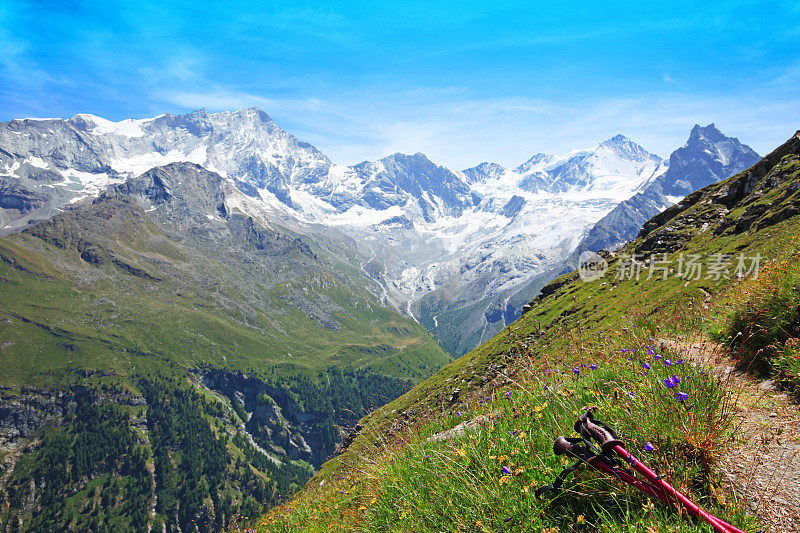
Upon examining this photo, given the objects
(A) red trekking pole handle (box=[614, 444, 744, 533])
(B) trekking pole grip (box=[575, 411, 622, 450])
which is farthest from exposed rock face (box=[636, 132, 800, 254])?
(B) trekking pole grip (box=[575, 411, 622, 450])

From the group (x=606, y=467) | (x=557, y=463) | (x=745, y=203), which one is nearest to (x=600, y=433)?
(x=606, y=467)

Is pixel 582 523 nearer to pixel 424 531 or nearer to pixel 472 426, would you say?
pixel 424 531

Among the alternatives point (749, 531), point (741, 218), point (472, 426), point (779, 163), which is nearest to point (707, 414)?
point (749, 531)

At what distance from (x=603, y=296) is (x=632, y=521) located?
8666 cm

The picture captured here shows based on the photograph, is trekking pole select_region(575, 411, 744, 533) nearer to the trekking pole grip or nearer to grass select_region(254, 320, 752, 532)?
the trekking pole grip

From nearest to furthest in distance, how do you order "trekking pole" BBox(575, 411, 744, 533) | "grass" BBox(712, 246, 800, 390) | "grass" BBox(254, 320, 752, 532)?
"trekking pole" BBox(575, 411, 744, 533), "grass" BBox(254, 320, 752, 532), "grass" BBox(712, 246, 800, 390)

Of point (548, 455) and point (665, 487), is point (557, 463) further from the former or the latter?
point (665, 487)

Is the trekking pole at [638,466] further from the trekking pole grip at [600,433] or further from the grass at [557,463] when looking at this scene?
the grass at [557,463]

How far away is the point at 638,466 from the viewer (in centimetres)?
288

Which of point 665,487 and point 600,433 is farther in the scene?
point 600,433

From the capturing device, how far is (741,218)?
2554 inches

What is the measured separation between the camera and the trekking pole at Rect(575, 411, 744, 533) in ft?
8.71

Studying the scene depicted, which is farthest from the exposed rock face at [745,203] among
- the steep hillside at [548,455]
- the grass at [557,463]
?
the grass at [557,463]

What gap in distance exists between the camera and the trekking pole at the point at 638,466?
2654 millimetres
